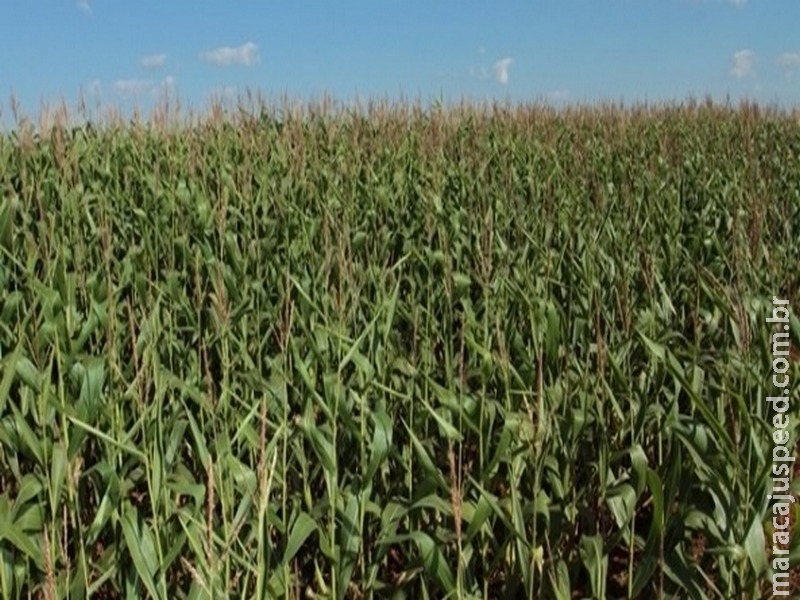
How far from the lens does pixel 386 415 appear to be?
2.01 metres

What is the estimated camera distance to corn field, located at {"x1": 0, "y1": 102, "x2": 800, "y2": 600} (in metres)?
1.78

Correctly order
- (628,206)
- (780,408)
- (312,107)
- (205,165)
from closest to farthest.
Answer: (780,408) → (628,206) → (205,165) → (312,107)

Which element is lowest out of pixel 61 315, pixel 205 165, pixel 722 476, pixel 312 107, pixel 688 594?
pixel 688 594

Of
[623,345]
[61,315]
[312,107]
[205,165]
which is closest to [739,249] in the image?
[623,345]

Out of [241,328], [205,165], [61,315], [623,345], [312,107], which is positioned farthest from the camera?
[312,107]

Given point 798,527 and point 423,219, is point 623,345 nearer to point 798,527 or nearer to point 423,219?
point 798,527

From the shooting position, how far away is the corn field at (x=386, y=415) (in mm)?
1777

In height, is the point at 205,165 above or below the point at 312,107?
below

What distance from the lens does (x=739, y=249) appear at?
3.10 m

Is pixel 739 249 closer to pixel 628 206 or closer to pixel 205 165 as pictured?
pixel 628 206

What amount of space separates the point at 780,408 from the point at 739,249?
3.76ft

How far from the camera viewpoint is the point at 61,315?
108 inches

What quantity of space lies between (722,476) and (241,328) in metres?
1.79

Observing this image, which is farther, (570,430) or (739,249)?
(739,249)
